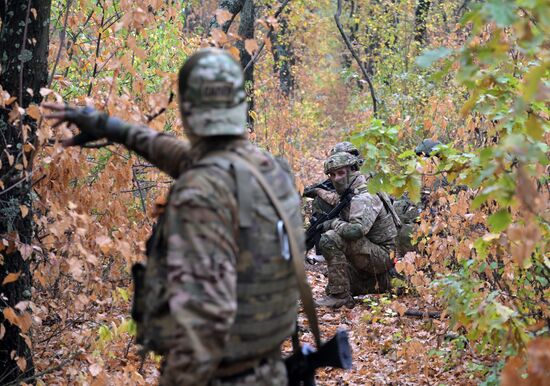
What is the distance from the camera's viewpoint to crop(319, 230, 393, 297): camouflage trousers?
26.3 ft

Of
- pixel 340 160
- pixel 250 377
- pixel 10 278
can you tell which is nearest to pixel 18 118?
pixel 10 278

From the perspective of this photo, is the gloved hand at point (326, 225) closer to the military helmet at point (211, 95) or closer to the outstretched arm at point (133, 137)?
the outstretched arm at point (133, 137)

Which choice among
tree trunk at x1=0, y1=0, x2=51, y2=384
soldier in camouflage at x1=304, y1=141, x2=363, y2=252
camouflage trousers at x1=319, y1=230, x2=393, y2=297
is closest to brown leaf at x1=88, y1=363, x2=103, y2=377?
tree trunk at x1=0, y1=0, x2=51, y2=384

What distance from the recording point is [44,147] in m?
4.24

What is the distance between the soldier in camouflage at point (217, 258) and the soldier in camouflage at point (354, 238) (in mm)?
5258

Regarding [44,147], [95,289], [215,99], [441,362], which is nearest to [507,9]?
[215,99]

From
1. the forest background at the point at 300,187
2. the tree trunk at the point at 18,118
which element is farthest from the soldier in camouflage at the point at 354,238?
the tree trunk at the point at 18,118

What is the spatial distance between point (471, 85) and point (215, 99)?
1.56 m

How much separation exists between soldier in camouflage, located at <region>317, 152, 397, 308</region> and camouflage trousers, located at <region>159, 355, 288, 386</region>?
17.6 ft

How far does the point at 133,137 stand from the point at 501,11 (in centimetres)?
144

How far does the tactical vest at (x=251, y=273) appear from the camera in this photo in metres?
2.35

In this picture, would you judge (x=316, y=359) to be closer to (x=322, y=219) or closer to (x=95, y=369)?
(x=95, y=369)

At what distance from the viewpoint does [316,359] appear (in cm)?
275

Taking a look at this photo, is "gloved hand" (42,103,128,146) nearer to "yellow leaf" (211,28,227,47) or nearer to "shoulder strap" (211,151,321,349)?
"shoulder strap" (211,151,321,349)
